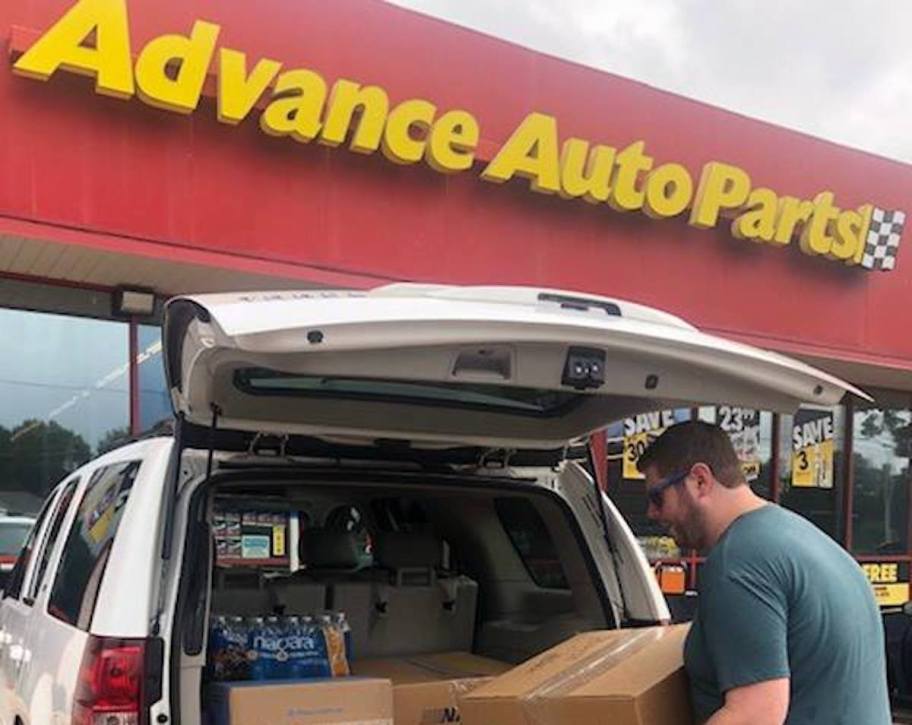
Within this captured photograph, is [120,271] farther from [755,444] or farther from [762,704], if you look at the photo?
[755,444]

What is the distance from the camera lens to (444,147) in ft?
30.2

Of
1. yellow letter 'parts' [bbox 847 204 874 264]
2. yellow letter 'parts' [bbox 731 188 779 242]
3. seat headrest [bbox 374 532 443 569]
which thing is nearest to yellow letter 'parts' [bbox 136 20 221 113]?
seat headrest [bbox 374 532 443 569]

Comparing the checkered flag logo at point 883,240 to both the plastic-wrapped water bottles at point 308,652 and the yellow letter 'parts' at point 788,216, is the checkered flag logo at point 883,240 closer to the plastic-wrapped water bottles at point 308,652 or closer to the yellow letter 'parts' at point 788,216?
the yellow letter 'parts' at point 788,216

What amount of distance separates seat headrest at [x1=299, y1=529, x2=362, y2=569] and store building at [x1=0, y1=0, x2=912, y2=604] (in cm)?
363

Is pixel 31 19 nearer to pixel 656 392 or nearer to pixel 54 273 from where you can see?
pixel 54 273

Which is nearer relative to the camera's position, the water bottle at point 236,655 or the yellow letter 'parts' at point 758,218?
the water bottle at point 236,655

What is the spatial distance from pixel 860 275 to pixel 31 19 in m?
8.72

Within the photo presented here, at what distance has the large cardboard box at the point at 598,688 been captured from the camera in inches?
102

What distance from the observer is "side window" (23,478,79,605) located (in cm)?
431

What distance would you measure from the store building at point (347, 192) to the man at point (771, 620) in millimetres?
6151

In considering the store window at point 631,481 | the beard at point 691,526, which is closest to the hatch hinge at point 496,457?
the beard at point 691,526

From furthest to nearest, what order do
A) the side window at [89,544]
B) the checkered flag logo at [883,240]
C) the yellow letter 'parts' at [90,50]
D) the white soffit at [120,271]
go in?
the checkered flag logo at [883,240]
the white soffit at [120,271]
the yellow letter 'parts' at [90,50]
the side window at [89,544]

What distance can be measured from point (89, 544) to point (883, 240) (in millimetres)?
10679

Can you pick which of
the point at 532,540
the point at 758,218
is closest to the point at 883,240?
the point at 758,218
